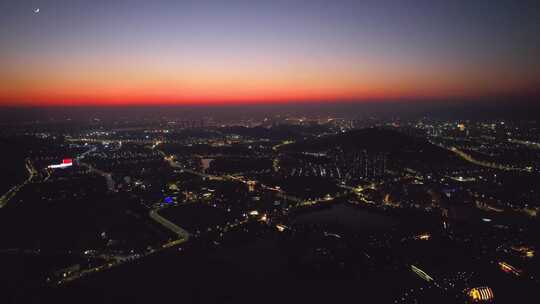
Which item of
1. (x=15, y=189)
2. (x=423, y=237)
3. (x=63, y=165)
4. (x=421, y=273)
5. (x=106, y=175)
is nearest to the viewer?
(x=421, y=273)

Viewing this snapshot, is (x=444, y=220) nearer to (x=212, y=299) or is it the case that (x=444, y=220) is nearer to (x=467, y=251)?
(x=467, y=251)

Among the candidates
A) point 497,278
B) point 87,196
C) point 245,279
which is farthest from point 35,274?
point 497,278

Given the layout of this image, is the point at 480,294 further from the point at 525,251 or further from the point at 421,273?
the point at 525,251

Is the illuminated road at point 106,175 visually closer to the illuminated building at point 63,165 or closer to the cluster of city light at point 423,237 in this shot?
the illuminated building at point 63,165

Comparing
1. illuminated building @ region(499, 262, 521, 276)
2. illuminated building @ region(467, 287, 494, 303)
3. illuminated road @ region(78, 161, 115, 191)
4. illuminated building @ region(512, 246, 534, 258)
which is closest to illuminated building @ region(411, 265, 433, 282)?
illuminated building @ region(467, 287, 494, 303)

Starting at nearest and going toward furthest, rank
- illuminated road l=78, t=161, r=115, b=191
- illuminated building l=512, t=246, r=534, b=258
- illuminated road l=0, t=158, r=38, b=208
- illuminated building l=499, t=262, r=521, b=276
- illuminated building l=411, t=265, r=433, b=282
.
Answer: illuminated building l=411, t=265, r=433, b=282
illuminated building l=499, t=262, r=521, b=276
illuminated building l=512, t=246, r=534, b=258
illuminated road l=0, t=158, r=38, b=208
illuminated road l=78, t=161, r=115, b=191

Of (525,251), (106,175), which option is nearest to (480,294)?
(525,251)

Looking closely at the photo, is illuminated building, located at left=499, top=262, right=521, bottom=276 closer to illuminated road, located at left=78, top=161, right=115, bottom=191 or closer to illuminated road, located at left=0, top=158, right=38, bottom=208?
illuminated road, located at left=78, top=161, right=115, bottom=191

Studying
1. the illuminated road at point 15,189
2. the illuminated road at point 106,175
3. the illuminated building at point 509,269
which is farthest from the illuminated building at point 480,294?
the illuminated road at point 15,189
